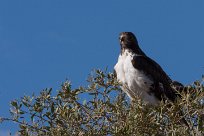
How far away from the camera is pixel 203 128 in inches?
326

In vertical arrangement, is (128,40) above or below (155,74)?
above

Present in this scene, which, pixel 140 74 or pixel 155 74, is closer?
pixel 140 74

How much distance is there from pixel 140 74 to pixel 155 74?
58 cm

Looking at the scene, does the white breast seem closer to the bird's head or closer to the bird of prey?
the bird of prey

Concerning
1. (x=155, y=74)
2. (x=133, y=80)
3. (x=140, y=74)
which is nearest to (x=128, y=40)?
(x=155, y=74)

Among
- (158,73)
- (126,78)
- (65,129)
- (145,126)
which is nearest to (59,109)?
(65,129)

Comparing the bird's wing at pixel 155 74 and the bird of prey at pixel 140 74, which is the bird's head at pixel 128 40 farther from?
the bird's wing at pixel 155 74

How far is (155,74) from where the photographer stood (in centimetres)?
1348

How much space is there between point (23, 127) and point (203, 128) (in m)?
2.89

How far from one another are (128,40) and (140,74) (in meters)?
1.19

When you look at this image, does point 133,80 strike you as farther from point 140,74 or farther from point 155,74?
point 155,74

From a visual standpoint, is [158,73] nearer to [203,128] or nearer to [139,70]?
[139,70]

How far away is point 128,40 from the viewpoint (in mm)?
13906

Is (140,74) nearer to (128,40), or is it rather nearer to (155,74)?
(155,74)
